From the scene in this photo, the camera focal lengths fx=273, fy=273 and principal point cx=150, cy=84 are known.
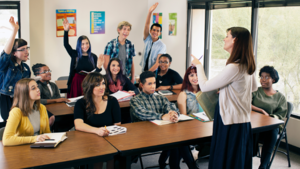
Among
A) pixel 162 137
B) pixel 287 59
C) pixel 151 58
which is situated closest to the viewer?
pixel 162 137

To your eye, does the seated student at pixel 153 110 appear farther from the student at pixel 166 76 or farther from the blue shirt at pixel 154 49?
the blue shirt at pixel 154 49

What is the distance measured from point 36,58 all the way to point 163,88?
2844 mm

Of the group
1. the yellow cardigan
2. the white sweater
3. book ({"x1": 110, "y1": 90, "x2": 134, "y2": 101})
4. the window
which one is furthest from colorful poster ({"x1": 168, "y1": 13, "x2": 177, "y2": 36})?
the yellow cardigan

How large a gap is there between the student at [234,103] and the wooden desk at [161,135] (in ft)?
0.80

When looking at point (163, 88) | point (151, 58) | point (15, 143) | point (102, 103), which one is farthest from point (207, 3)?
point (15, 143)

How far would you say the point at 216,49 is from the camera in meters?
5.42

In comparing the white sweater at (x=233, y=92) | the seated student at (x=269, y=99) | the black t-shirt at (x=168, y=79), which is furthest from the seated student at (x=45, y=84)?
the seated student at (x=269, y=99)

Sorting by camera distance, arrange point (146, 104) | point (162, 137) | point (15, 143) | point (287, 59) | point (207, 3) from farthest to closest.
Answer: point (207, 3)
point (287, 59)
point (146, 104)
point (162, 137)
point (15, 143)

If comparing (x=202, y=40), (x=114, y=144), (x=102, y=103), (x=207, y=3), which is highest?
(x=207, y=3)

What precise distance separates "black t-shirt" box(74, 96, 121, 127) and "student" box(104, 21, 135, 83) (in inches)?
70.5

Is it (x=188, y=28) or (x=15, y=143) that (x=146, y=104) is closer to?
(x=15, y=143)

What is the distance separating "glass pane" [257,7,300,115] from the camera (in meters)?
4.05

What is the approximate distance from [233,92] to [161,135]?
28.1 inches

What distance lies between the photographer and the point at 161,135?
92.9 inches
